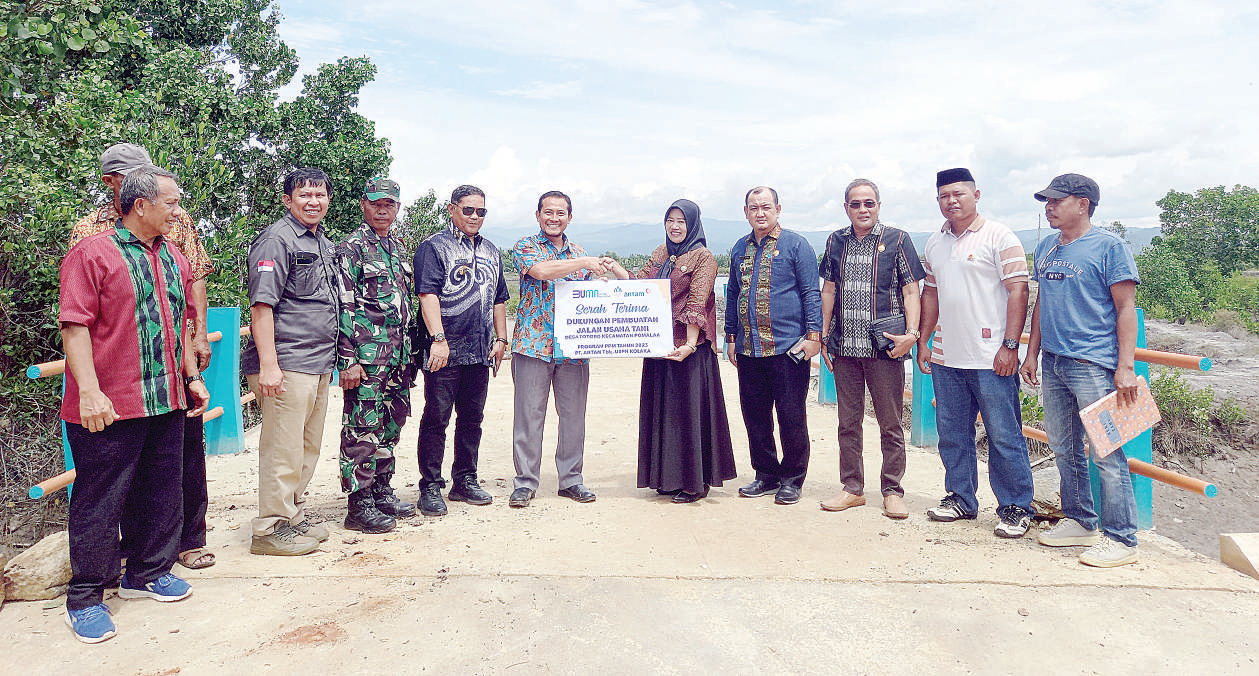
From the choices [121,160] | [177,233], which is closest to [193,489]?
[177,233]

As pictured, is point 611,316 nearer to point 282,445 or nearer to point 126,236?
point 282,445

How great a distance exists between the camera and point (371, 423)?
13.8 ft


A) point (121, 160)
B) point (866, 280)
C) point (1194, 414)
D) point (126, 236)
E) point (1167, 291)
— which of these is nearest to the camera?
point (126, 236)

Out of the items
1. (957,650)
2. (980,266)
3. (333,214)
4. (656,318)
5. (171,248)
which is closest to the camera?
(957,650)

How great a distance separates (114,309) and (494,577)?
1.94m

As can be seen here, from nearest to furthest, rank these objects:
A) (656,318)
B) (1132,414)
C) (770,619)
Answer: (770,619), (1132,414), (656,318)

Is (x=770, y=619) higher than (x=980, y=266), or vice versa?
(x=980, y=266)

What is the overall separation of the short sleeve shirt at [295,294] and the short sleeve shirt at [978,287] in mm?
3297

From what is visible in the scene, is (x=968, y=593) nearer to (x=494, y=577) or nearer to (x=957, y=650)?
(x=957, y=650)

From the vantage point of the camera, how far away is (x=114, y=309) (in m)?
3.06

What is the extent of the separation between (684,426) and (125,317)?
301 centimetres

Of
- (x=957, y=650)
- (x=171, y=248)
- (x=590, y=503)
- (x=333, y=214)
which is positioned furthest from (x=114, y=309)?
(x=333, y=214)

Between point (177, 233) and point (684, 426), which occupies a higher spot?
point (177, 233)

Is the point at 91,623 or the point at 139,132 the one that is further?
the point at 139,132
